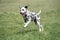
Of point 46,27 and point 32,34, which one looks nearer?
point 32,34

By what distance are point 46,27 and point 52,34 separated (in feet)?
5.56

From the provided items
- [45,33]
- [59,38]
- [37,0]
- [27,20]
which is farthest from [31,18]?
[37,0]

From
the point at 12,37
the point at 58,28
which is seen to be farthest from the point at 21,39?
the point at 58,28

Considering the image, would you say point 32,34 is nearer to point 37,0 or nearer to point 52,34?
point 52,34

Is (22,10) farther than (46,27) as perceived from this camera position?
No

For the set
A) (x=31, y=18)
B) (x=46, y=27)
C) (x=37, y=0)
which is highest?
(x=31, y=18)

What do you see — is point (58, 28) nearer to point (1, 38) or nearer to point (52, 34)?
point (52, 34)

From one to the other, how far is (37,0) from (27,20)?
57.3 ft

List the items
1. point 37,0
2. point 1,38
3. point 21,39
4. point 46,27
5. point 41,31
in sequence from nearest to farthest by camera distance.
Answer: point 21,39, point 1,38, point 41,31, point 46,27, point 37,0

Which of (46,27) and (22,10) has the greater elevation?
(22,10)

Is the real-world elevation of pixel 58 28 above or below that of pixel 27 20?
below

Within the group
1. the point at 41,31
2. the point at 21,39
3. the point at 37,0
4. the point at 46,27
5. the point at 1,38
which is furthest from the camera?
the point at 37,0

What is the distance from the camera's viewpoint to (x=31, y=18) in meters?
10.9

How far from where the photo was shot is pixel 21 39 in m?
9.62
